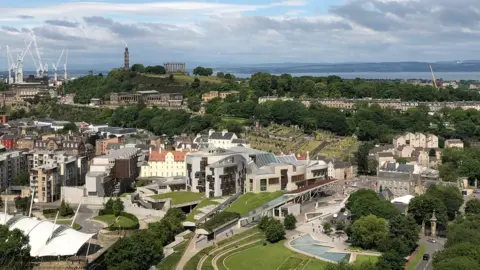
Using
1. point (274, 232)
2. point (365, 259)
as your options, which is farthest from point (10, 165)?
point (365, 259)

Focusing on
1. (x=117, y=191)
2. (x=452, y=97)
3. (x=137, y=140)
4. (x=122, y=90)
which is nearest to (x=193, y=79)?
(x=122, y=90)

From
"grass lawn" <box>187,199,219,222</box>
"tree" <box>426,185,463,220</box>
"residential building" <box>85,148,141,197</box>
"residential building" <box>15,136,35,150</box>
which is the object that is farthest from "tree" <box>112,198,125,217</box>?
"residential building" <box>15,136,35,150</box>

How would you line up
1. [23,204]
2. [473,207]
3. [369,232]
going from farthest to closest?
[23,204], [473,207], [369,232]

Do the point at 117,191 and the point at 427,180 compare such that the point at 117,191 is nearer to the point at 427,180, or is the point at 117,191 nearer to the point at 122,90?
the point at 427,180

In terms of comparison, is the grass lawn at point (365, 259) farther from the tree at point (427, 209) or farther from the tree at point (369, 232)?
the tree at point (427, 209)

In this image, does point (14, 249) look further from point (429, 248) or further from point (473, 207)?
point (473, 207)
